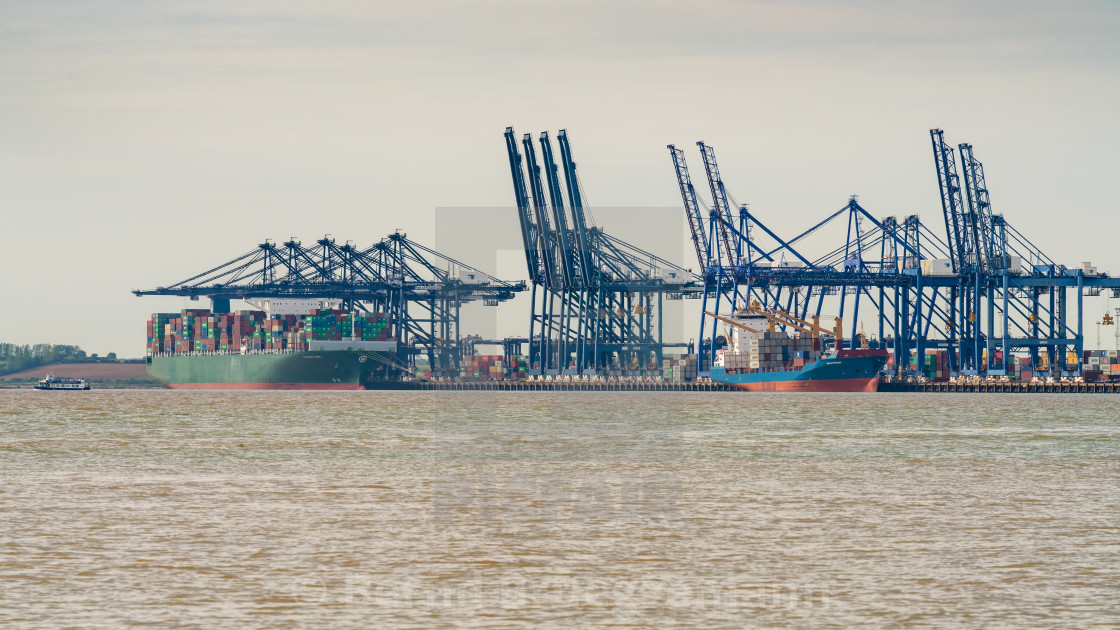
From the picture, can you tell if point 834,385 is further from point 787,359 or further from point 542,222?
point 542,222

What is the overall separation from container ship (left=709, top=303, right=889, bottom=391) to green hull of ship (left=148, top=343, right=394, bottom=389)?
4888 cm

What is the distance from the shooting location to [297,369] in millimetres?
178750

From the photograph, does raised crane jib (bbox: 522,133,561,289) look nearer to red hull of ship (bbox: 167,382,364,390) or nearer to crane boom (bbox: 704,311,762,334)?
crane boom (bbox: 704,311,762,334)

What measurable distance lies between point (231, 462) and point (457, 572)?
2460 cm

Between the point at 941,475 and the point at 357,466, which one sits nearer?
the point at 941,475

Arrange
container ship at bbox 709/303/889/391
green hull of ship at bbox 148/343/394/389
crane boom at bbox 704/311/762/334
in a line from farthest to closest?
green hull of ship at bbox 148/343/394/389 < crane boom at bbox 704/311/762/334 < container ship at bbox 709/303/889/391

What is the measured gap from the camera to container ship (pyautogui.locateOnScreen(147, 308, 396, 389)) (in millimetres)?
178750

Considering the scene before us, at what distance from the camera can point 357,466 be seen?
139ft

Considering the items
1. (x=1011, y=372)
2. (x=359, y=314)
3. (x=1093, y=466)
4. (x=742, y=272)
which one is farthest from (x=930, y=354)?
(x=1093, y=466)

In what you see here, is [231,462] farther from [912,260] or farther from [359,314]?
[359,314]

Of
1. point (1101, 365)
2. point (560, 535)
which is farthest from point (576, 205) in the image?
point (560, 535)

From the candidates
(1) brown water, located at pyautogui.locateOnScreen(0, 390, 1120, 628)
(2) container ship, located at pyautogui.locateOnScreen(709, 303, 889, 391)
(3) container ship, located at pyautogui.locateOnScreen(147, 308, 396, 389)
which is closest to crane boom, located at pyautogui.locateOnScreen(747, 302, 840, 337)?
(2) container ship, located at pyautogui.locateOnScreen(709, 303, 889, 391)

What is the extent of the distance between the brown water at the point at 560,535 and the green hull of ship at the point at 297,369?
127m

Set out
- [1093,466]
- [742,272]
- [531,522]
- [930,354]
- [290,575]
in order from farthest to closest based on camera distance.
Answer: [930,354]
[742,272]
[1093,466]
[531,522]
[290,575]
